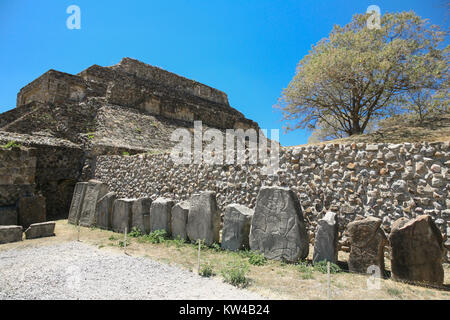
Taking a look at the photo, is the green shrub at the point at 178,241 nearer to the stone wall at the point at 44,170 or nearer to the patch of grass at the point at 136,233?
the patch of grass at the point at 136,233

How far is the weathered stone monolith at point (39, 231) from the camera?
7.07 metres

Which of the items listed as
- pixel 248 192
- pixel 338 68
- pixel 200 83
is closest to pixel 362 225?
pixel 248 192

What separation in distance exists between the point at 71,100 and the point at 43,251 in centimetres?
1072

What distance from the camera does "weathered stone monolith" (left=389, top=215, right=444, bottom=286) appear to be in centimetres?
354

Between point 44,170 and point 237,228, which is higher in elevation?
point 44,170

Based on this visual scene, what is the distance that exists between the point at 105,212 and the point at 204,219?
4.17 meters

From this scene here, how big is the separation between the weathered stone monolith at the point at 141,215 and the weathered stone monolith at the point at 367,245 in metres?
5.32

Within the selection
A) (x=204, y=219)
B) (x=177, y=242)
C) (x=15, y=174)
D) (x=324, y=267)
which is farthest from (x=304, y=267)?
(x=15, y=174)

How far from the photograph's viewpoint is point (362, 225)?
4105mm

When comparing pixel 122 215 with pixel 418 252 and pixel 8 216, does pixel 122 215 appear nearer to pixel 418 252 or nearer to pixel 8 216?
pixel 8 216

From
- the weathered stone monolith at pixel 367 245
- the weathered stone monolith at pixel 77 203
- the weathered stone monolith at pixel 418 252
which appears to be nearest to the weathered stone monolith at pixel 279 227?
the weathered stone monolith at pixel 367 245

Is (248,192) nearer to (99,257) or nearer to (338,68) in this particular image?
(99,257)

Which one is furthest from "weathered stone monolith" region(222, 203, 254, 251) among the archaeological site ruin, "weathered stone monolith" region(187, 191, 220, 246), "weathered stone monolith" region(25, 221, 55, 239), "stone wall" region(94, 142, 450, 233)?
"weathered stone monolith" region(25, 221, 55, 239)

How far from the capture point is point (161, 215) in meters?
6.99
